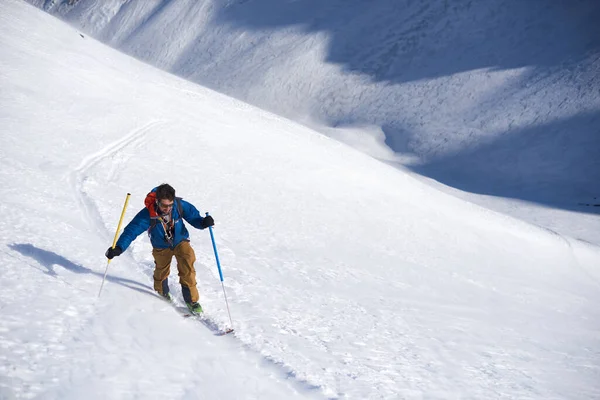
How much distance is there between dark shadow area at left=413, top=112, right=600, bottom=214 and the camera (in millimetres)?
29484

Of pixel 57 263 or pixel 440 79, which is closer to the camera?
pixel 57 263

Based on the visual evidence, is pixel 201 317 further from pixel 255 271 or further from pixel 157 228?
pixel 255 271

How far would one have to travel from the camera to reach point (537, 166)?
3228 centimetres

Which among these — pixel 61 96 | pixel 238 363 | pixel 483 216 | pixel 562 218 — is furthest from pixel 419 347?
pixel 562 218

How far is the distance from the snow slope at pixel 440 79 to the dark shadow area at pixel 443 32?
158 mm

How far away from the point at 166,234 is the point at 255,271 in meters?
2.57

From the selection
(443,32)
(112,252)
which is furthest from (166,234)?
(443,32)

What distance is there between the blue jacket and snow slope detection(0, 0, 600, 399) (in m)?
0.71

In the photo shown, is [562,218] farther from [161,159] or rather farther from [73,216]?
[73,216]

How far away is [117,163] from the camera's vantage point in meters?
11.8

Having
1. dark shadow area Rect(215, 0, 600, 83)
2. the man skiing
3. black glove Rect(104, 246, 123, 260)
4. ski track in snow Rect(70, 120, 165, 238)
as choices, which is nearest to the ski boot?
the man skiing

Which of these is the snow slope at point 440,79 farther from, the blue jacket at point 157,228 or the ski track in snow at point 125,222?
the blue jacket at point 157,228

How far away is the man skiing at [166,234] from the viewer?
18.7 feet

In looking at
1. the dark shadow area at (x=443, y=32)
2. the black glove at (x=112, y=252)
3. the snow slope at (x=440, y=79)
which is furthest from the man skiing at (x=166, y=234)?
the dark shadow area at (x=443, y=32)
